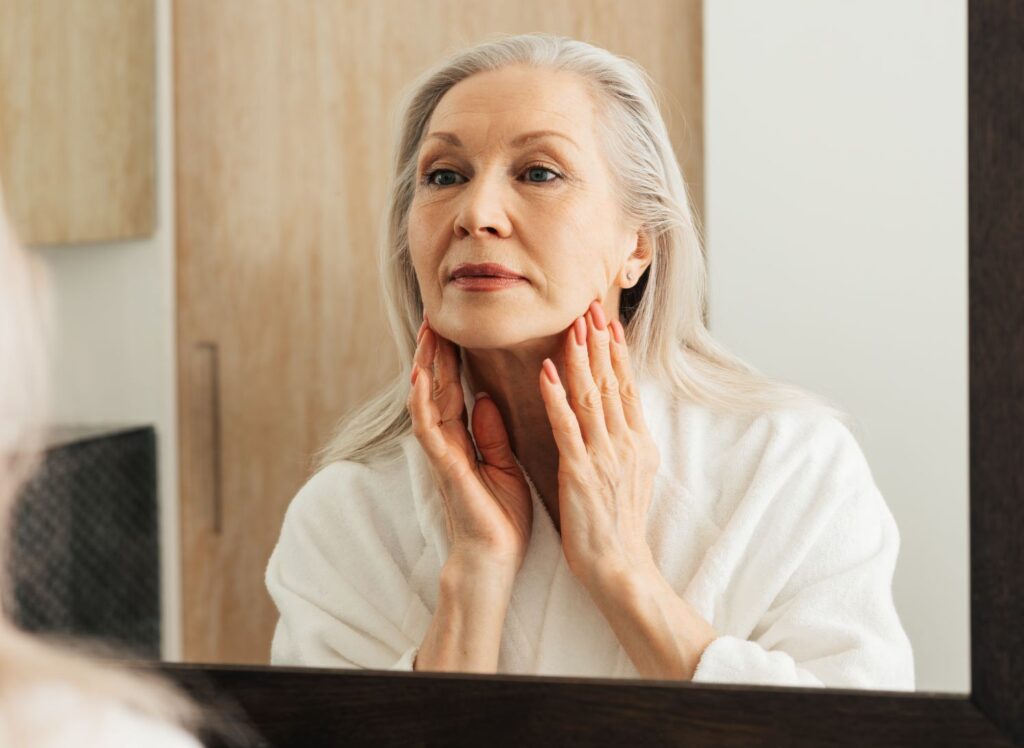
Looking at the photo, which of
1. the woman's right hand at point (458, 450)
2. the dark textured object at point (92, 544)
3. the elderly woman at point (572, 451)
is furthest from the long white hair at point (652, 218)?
the dark textured object at point (92, 544)

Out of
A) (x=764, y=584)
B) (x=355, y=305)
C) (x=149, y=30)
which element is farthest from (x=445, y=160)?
(x=764, y=584)

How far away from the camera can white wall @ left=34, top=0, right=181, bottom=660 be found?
79 cm

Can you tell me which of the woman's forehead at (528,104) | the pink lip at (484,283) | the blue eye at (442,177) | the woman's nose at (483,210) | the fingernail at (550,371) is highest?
the woman's forehead at (528,104)

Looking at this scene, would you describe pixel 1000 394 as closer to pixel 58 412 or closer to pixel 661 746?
pixel 661 746

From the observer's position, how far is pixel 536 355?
2.40 feet

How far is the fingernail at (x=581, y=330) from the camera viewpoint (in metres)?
0.72

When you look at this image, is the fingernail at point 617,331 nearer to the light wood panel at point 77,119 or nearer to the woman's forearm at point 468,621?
the woman's forearm at point 468,621

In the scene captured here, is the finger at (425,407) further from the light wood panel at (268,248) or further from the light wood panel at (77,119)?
the light wood panel at (77,119)

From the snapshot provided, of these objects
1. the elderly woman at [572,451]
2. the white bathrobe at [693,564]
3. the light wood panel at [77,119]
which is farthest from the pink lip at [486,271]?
the light wood panel at [77,119]

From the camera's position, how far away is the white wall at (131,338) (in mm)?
786

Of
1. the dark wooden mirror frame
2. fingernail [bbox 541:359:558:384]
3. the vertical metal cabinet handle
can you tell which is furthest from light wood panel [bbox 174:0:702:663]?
the dark wooden mirror frame

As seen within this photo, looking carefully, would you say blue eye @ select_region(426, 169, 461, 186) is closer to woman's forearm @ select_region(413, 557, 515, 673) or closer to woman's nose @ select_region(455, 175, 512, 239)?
woman's nose @ select_region(455, 175, 512, 239)

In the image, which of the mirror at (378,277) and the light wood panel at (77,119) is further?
the light wood panel at (77,119)

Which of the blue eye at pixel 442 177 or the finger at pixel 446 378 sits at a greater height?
the blue eye at pixel 442 177
